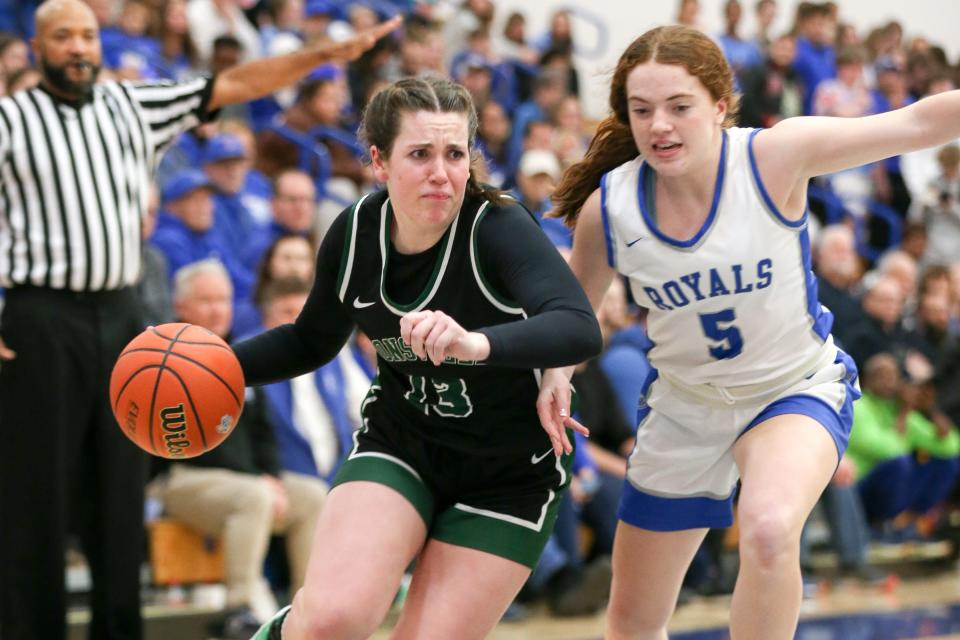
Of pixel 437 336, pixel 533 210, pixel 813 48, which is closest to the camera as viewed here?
pixel 437 336

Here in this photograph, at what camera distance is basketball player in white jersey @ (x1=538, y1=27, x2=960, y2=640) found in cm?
353

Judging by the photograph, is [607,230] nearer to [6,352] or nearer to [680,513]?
[680,513]

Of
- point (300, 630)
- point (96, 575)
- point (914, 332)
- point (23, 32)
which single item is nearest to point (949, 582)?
point (914, 332)

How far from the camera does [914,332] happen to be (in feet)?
30.7

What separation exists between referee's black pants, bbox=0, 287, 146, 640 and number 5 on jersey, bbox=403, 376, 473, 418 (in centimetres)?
178

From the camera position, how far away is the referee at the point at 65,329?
4891 mm

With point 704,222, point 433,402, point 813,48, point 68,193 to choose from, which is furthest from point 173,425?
point 813,48

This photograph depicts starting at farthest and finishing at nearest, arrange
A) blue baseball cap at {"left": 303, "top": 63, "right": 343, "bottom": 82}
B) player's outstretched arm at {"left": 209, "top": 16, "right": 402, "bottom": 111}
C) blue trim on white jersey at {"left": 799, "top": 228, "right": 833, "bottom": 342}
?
blue baseball cap at {"left": 303, "top": 63, "right": 343, "bottom": 82}
player's outstretched arm at {"left": 209, "top": 16, "right": 402, "bottom": 111}
blue trim on white jersey at {"left": 799, "top": 228, "right": 833, "bottom": 342}

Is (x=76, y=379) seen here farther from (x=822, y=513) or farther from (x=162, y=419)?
(x=822, y=513)

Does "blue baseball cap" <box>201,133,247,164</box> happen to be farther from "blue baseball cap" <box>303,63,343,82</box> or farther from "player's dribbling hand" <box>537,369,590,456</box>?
"player's dribbling hand" <box>537,369,590,456</box>

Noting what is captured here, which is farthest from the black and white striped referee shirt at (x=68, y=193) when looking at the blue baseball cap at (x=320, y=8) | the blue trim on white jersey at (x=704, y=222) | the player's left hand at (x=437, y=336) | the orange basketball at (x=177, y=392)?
the blue baseball cap at (x=320, y=8)

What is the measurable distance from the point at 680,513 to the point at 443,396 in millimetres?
806

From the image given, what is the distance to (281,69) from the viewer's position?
5289 mm

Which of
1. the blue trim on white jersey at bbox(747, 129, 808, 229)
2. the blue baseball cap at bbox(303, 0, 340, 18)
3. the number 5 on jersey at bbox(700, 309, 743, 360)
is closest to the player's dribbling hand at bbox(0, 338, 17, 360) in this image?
the number 5 on jersey at bbox(700, 309, 743, 360)
